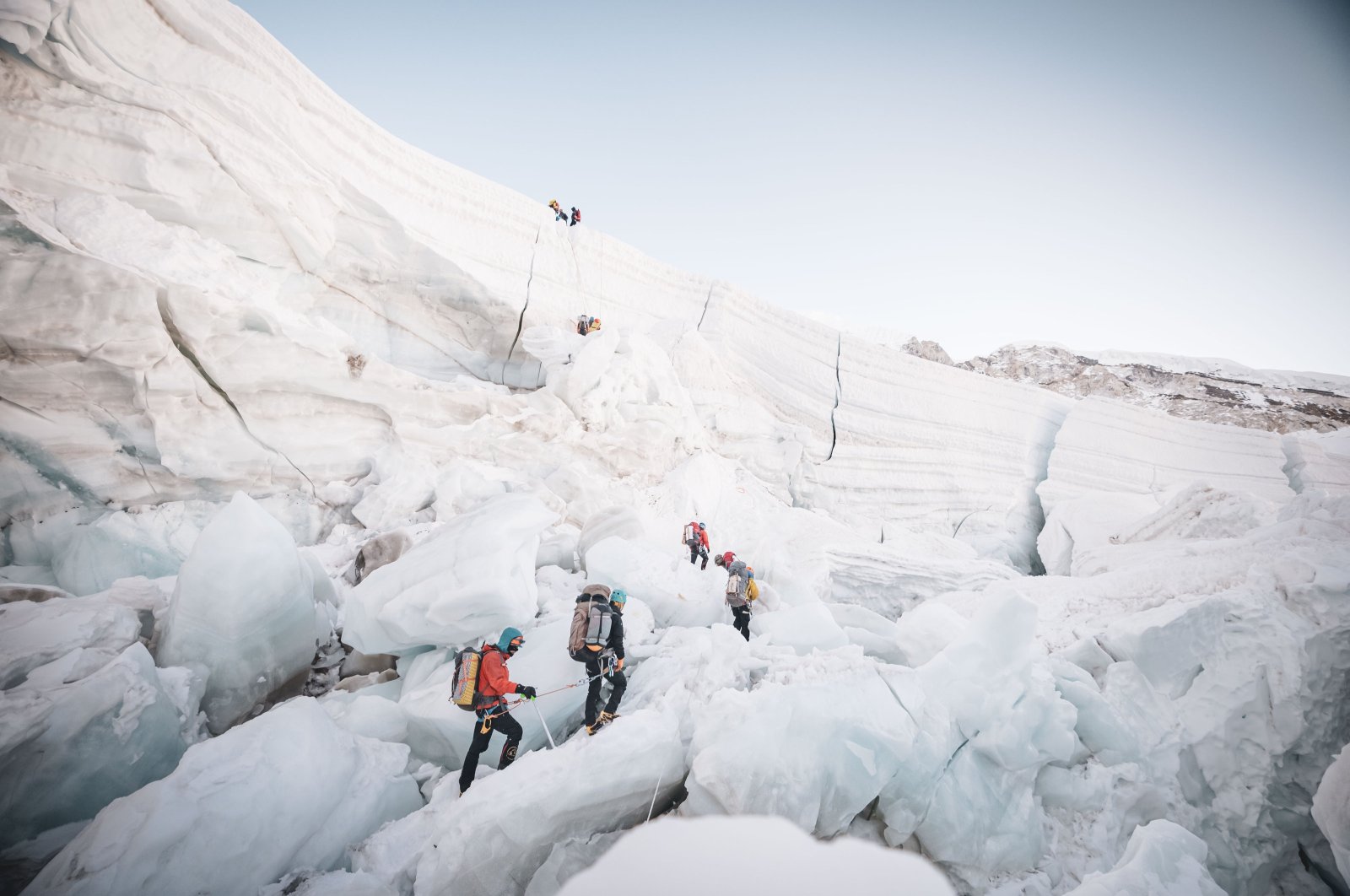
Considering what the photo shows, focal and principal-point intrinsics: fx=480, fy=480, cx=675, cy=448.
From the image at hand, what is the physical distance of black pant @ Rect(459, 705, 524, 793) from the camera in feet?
10.9

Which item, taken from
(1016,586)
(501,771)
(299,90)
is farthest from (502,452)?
(1016,586)

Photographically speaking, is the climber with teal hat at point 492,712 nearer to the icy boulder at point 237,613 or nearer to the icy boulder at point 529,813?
the icy boulder at point 529,813

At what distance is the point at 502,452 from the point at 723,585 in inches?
176

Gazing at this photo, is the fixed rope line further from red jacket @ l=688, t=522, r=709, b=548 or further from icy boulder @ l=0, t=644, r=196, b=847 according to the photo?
red jacket @ l=688, t=522, r=709, b=548

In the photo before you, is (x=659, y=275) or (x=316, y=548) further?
(x=659, y=275)

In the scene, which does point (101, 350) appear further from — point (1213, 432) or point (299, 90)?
point (1213, 432)

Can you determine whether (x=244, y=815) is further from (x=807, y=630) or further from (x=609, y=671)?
(x=807, y=630)

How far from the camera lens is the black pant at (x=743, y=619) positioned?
212 inches

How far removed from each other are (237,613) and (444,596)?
1598 millimetres

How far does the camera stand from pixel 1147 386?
1564 cm

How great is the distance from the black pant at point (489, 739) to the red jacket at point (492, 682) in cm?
8

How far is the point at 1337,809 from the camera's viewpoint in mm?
2383

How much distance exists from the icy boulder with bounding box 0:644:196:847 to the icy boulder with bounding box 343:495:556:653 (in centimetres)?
136

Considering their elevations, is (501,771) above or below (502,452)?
below
